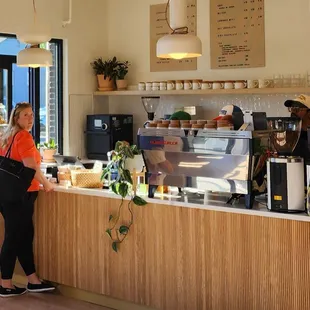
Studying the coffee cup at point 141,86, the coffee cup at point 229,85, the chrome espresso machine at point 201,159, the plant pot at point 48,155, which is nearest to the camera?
the chrome espresso machine at point 201,159

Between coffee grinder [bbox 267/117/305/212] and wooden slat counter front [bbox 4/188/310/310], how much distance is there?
7cm

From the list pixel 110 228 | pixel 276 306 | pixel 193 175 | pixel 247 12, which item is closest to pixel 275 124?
pixel 193 175

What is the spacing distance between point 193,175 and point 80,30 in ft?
10.9

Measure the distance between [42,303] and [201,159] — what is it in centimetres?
172

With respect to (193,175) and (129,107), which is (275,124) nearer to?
(193,175)

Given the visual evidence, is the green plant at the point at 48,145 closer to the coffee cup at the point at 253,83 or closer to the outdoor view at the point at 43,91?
the outdoor view at the point at 43,91

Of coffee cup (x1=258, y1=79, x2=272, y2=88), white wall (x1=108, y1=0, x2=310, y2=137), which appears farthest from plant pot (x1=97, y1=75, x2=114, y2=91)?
coffee cup (x1=258, y1=79, x2=272, y2=88)

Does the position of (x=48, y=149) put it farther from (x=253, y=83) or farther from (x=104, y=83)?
(x=253, y=83)

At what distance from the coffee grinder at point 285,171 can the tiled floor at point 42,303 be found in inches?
63.1

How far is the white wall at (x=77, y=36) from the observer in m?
5.78

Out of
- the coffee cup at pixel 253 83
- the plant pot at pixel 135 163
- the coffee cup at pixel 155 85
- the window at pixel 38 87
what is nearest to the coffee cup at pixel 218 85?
the coffee cup at pixel 253 83

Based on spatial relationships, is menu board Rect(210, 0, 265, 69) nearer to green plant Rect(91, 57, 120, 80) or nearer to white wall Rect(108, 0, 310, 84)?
white wall Rect(108, 0, 310, 84)

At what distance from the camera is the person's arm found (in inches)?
157

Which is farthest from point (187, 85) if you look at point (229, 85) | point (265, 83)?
point (265, 83)
